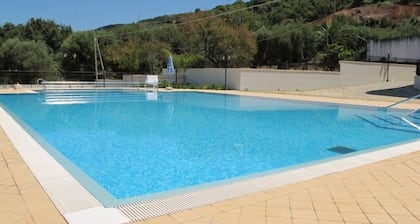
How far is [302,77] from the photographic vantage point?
859 inches

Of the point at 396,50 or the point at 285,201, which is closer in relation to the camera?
the point at 285,201

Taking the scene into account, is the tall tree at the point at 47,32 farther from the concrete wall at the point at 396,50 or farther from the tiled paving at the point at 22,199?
the tiled paving at the point at 22,199

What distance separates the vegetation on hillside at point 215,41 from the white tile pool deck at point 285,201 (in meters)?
19.2

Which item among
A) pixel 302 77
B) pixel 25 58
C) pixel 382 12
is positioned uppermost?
pixel 382 12

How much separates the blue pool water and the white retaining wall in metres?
7.56

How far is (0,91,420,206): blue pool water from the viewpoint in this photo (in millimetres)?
5102

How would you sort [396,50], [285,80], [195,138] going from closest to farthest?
[195,138] < [285,80] < [396,50]

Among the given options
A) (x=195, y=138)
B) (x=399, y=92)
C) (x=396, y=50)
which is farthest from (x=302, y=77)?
(x=195, y=138)

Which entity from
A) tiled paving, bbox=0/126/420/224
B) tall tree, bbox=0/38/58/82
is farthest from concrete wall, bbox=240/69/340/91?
tiled paving, bbox=0/126/420/224

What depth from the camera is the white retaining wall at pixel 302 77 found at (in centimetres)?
2138

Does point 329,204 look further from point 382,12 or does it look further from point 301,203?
point 382,12

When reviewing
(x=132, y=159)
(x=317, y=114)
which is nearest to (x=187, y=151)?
(x=132, y=159)

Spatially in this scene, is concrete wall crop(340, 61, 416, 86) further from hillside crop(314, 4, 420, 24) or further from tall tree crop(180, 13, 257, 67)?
hillside crop(314, 4, 420, 24)

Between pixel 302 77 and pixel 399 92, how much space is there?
17.8 feet
